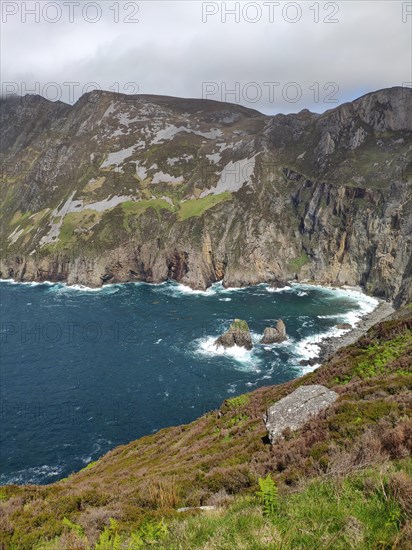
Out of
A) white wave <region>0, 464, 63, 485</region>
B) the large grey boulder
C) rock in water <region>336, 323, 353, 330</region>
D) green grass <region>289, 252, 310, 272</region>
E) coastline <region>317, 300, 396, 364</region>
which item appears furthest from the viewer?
green grass <region>289, 252, 310, 272</region>

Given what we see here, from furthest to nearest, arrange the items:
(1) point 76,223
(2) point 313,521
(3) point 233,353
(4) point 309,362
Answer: (1) point 76,223
(3) point 233,353
(4) point 309,362
(2) point 313,521

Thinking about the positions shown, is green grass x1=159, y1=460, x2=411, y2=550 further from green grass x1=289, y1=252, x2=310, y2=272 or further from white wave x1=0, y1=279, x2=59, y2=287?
white wave x1=0, y1=279, x2=59, y2=287

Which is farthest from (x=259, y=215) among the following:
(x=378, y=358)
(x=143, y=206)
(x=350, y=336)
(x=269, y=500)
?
(x=269, y=500)

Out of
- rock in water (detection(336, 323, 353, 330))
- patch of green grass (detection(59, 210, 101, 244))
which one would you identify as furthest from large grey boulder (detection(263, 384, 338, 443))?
patch of green grass (detection(59, 210, 101, 244))

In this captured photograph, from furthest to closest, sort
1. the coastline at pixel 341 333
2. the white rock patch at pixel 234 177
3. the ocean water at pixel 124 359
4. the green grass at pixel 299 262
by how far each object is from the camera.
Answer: the white rock patch at pixel 234 177, the green grass at pixel 299 262, the coastline at pixel 341 333, the ocean water at pixel 124 359

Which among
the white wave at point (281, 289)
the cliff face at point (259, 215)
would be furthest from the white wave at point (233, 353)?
the cliff face at point (259, 215)

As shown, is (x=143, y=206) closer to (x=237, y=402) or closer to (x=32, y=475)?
(x=32, y=475)

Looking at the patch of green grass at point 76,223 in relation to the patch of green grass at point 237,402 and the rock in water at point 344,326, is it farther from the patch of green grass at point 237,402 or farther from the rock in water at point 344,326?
the patch of green grass at point 237,402
